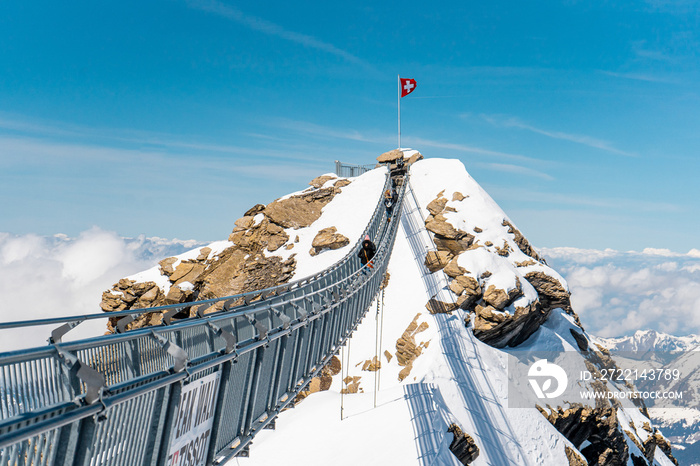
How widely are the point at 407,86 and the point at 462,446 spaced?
37766 mm

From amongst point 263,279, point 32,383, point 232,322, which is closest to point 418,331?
point 263,279

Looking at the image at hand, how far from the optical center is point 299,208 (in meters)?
49.4

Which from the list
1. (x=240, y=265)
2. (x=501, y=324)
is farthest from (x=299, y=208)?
(x=501, y=324)

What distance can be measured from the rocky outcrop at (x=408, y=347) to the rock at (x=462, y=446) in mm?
5768

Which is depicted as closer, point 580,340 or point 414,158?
point 580,340

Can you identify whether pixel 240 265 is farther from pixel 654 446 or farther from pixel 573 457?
pixel 654 446

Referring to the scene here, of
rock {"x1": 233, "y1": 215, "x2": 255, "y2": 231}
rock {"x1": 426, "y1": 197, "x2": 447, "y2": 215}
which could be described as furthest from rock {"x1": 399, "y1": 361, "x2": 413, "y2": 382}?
rock {"x1": 233, "y1": 215, "x2": 255, "y2": 231}

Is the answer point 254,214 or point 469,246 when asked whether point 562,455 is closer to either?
point 469,246

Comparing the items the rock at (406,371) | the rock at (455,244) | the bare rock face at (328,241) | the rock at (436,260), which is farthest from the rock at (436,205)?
the rock at (406,371)

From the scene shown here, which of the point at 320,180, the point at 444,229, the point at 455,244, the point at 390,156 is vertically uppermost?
the point at 390,156

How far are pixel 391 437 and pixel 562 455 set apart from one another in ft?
42.4

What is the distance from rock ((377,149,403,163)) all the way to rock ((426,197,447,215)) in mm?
13029

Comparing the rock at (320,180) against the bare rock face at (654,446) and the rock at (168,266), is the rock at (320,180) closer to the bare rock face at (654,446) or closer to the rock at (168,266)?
the rock at (168,266)

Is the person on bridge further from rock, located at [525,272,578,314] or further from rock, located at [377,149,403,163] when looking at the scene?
rock, located at [377,149,403,163]
